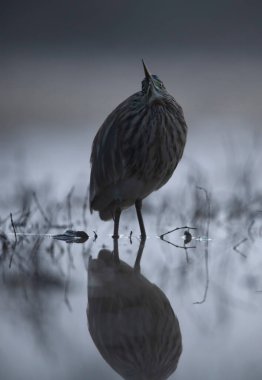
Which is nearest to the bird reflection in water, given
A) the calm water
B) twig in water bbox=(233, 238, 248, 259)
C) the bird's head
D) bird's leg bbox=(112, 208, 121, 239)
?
the calm water

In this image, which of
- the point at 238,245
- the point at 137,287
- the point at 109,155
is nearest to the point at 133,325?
the point at 137,287

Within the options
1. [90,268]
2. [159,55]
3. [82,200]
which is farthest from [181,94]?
[90,268]

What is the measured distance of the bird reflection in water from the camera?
92.9 inches

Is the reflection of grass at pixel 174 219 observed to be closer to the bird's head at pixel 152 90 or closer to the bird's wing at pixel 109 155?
the bird's wing at pixel 109 155

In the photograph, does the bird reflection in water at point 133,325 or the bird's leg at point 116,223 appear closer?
the bird reflection in water at point 133,325

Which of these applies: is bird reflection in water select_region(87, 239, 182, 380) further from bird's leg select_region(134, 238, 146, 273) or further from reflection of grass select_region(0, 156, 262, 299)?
reflection of grass select_region(0, 156, 262, 299)

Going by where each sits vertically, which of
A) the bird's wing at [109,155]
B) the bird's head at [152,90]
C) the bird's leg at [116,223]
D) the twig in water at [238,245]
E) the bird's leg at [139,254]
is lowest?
the bird's leg at [139,254]

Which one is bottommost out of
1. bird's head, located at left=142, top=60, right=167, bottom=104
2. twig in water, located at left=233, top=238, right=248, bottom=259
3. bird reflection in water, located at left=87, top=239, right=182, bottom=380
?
bird reflection in water, located at left=87, top=239, right=182, bottom=380

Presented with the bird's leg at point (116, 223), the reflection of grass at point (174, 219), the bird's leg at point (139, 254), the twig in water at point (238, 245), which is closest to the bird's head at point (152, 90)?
the reflection of grass at point (174, 219)

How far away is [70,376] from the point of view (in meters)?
2.18

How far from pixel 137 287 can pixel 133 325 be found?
2.05 feet

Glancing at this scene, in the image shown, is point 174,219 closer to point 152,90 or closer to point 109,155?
point 109,155

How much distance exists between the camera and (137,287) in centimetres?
330

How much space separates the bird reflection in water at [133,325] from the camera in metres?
2.36
